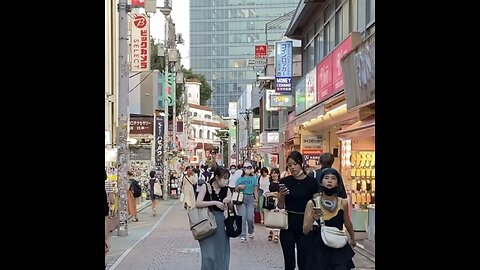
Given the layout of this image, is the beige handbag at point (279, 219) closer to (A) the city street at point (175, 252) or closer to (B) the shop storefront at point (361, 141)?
(A) the city street at point (175, 252)

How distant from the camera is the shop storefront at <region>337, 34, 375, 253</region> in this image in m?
13.3

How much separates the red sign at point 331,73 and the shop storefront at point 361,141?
1.16m

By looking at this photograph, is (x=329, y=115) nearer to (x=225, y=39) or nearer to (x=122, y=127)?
(x=122, y=127)

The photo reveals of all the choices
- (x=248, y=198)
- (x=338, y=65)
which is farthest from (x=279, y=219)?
(x=338, y=65)

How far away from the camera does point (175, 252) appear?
14.0m

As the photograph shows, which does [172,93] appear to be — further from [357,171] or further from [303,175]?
[303,175]

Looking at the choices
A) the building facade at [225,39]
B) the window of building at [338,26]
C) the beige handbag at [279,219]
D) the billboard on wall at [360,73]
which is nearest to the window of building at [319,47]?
the window of building at [338,26]

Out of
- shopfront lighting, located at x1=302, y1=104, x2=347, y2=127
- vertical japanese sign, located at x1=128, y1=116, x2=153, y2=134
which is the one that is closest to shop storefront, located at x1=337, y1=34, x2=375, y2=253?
shopfront lighting, located at x1=302, y1=104, x2=347, y2=127

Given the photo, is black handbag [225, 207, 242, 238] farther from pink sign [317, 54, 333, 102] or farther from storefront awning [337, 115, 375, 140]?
pink sign [317, 54, 333, 102]

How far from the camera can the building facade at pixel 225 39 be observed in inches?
5664

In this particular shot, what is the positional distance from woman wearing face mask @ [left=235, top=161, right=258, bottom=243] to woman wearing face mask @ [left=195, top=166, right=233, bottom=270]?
6.31m
